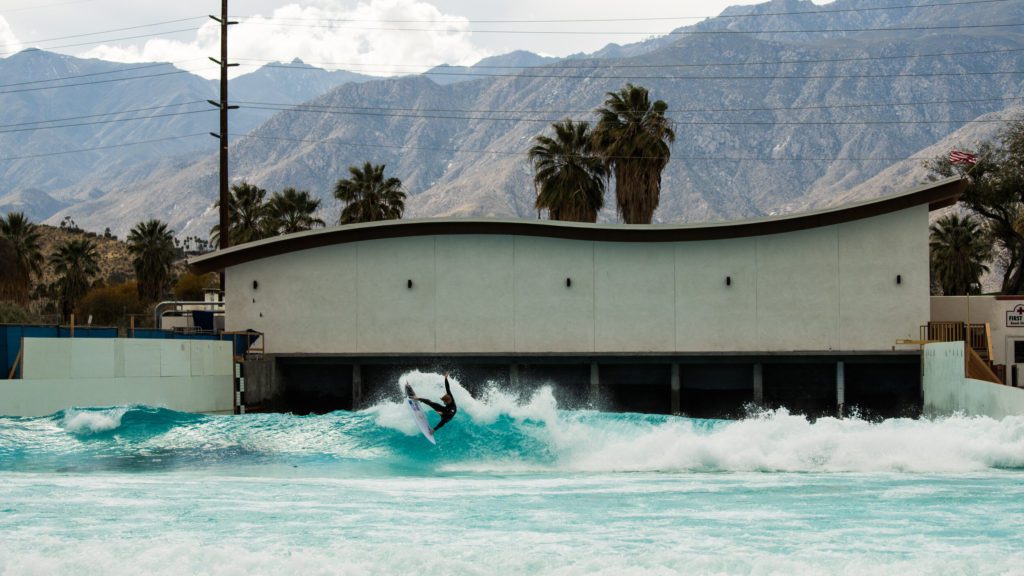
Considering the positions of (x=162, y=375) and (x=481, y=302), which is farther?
(x=481, y=302)

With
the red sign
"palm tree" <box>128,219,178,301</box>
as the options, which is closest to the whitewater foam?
the red sign

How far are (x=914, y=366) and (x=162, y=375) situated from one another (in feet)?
78.3

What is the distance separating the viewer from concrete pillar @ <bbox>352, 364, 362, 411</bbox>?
37.8 meters

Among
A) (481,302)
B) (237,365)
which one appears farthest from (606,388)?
(237,365)

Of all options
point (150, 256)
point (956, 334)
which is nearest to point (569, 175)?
point (956, 334)

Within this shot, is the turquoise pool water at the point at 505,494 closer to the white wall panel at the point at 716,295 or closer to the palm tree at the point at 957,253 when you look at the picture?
the white wall panel at the point at 716,295

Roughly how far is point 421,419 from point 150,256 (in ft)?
199

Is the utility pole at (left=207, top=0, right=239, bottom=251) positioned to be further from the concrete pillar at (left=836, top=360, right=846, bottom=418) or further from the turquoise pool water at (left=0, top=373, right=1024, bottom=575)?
the concrete pillar at (left=836, top=360, right=846, bottom=418)

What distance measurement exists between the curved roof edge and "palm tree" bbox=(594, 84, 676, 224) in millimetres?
Result: 19729

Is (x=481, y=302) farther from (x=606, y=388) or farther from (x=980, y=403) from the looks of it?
(x=980, y=403)

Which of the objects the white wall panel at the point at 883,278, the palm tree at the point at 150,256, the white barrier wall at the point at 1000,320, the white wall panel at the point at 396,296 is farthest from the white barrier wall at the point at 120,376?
the palm tree at the point at 150,256

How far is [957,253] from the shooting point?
306 ft

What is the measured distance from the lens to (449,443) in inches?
1148

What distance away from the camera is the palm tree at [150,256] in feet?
277
